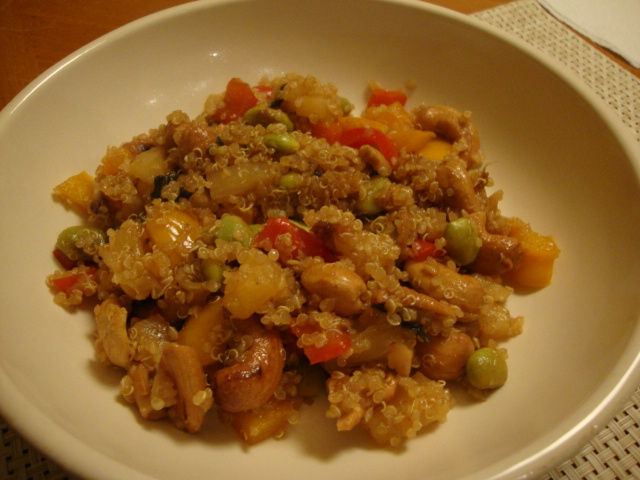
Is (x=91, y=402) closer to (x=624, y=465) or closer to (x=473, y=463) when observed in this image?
(x=473, y=463)

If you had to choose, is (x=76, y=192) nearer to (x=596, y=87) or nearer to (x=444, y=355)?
(x=444, y=355)

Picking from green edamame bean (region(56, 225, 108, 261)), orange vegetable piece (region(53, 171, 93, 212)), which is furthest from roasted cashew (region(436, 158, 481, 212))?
orange vegetable piece (region(53, 171, 93, 212))

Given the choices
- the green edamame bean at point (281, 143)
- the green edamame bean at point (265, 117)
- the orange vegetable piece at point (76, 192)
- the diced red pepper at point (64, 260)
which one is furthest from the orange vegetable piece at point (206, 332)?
the green edamame bean at point (265, 117)

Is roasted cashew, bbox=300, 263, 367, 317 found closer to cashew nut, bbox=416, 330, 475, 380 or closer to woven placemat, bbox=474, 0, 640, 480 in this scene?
cashew nut, bbox=416, 330, 475, 380

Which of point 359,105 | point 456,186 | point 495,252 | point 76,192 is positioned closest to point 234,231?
point 76,192

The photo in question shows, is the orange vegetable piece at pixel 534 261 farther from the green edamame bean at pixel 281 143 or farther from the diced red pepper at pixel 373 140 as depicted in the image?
the green edamame bean at pixel 281 143

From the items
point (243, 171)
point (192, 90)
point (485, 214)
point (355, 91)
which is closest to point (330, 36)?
point (355, 91)
